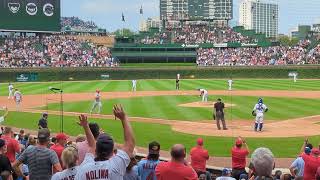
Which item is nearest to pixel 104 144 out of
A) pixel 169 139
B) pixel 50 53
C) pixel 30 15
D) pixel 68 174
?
pixel 68 174

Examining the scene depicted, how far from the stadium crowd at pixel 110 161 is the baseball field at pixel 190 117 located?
10.2 m

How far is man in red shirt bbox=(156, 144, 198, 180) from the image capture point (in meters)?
6.66

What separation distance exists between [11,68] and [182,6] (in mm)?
63452

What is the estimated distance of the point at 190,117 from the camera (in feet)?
106

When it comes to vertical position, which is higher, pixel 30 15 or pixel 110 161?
pixel 30 15

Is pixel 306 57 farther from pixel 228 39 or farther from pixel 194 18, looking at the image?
pixel 194 18

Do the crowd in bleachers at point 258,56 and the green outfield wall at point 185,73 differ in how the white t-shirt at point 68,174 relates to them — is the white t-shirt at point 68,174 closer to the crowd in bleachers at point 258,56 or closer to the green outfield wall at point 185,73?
the green outfield wall at point 185,73

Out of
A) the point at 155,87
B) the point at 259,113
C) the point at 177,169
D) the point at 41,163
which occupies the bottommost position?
the point at 155,87

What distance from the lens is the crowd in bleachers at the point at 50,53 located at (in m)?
76.9

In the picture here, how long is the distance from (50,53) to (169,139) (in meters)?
61.7

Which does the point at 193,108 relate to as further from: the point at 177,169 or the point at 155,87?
the point at 177,169

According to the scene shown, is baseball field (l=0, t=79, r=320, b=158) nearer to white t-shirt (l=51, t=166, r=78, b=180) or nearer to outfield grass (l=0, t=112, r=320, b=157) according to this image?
outfield grass (l=0, t=112, r=320, b=157)

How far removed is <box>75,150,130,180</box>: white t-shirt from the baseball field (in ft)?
49.3

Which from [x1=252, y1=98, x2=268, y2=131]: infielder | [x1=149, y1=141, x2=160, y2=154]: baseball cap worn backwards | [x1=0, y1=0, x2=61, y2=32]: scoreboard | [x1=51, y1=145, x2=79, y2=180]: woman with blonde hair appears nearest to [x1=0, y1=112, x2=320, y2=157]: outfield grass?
[x1=252, y1=98, x2=268, y2=131]: infielder
